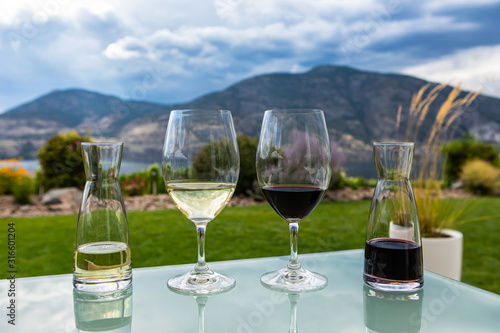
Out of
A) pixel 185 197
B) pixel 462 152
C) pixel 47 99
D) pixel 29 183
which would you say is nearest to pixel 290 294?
pixel 185 197

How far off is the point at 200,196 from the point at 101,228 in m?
0.22

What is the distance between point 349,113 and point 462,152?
573 centimetres

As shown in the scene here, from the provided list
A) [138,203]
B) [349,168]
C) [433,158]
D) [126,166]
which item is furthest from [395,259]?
[126,166]

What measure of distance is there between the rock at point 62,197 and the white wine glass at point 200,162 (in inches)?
265

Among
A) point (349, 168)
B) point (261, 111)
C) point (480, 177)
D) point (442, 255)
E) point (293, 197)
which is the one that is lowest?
point (442, 255)

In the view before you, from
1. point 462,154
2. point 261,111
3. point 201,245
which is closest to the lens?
point 201,245

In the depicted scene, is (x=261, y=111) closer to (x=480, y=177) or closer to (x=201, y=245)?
(x=480, y=177)

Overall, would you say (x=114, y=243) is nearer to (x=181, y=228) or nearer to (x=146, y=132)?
(x=181, y=228)

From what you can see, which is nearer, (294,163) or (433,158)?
(294,163)

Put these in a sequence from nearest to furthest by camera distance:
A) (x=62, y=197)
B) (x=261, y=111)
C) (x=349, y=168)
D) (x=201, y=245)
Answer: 1. (x=201, y=245)
2. (x=62, y=197)
3. (x=349, y=168)
4. (x=261, y=111)

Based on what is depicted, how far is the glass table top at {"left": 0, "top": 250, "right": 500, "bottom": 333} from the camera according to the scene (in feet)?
2.48

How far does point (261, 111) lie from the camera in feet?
32.6

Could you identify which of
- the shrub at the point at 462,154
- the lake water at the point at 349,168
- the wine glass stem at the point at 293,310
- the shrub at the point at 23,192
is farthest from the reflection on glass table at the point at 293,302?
the shrub at the point at 462,154

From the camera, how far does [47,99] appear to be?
45.5 ft
